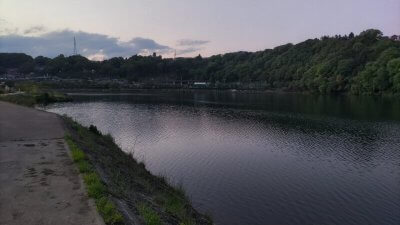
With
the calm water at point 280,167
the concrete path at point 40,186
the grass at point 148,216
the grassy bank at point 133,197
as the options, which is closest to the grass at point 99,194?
the grassy bank at point 133,197

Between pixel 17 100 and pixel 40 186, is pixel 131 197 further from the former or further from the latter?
pixel 17 100

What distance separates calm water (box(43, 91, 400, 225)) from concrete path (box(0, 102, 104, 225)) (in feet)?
24.4

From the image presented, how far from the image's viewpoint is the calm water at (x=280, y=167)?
1981 centimetres

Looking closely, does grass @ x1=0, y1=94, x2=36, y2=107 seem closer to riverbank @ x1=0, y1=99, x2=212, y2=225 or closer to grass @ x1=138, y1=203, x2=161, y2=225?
riverbank @ x1=0, y1=99, x2=212, y2=225

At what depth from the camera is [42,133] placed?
84.2 ft

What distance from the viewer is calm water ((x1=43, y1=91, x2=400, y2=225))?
19.8 m

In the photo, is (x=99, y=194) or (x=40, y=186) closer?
(x=99, y=194)

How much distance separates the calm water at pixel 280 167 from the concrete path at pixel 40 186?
24.4 feet

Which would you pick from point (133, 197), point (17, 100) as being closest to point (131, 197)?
point (133, 197)

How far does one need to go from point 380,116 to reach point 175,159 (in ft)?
144

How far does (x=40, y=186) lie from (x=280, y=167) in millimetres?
19335

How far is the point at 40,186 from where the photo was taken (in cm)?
1330

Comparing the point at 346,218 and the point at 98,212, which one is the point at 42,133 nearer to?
the point at 98,212

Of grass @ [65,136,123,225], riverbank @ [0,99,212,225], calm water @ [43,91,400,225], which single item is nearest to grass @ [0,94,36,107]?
calm water @ [43,91,400,225]
